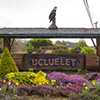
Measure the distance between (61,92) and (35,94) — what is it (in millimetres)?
980

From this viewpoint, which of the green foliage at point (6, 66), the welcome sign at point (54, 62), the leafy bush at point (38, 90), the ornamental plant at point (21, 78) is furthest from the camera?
the welcome sign at point (54, 62)

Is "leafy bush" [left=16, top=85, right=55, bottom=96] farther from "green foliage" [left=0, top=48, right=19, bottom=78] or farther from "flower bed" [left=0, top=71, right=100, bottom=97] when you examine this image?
"green foliage" [left=0, top=48, right=19, bottom=78]

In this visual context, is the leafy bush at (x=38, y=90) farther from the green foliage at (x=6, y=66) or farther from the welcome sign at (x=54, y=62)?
the welcome sign at (x=54, y=62)

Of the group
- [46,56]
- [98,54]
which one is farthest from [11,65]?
[98,54]

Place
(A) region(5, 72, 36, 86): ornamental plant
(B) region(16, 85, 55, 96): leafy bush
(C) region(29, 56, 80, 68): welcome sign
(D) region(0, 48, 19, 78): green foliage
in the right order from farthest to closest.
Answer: (C) region(29, 56, 80, 68): welcome sign → (D) region(0, 48, 19, 78): green foliage → (A) region(5, 72, 36, 86): ornamental plant → (B) region(16, 85, 55, 96): leafy bush

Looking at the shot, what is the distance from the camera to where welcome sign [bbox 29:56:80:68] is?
322 inches

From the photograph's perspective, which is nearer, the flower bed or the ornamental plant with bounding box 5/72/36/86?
the flower bed

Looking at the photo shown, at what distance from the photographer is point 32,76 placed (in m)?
5.17

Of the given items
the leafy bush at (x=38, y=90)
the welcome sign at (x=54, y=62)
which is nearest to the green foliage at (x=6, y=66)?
the leafy bush at (x=38, y=90)

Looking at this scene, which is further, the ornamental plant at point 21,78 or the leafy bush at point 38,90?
the ornamental plant at point 21,78

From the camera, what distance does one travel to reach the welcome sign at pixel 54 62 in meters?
8.17

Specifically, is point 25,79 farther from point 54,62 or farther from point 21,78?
point 54,62

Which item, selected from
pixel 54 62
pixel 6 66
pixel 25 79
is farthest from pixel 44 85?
pixel 54 62

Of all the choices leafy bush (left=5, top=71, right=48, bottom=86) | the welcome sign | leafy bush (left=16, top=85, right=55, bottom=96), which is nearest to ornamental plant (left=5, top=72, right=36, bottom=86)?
leafy bush (left=5, top=71, right=48, bottom=86)
